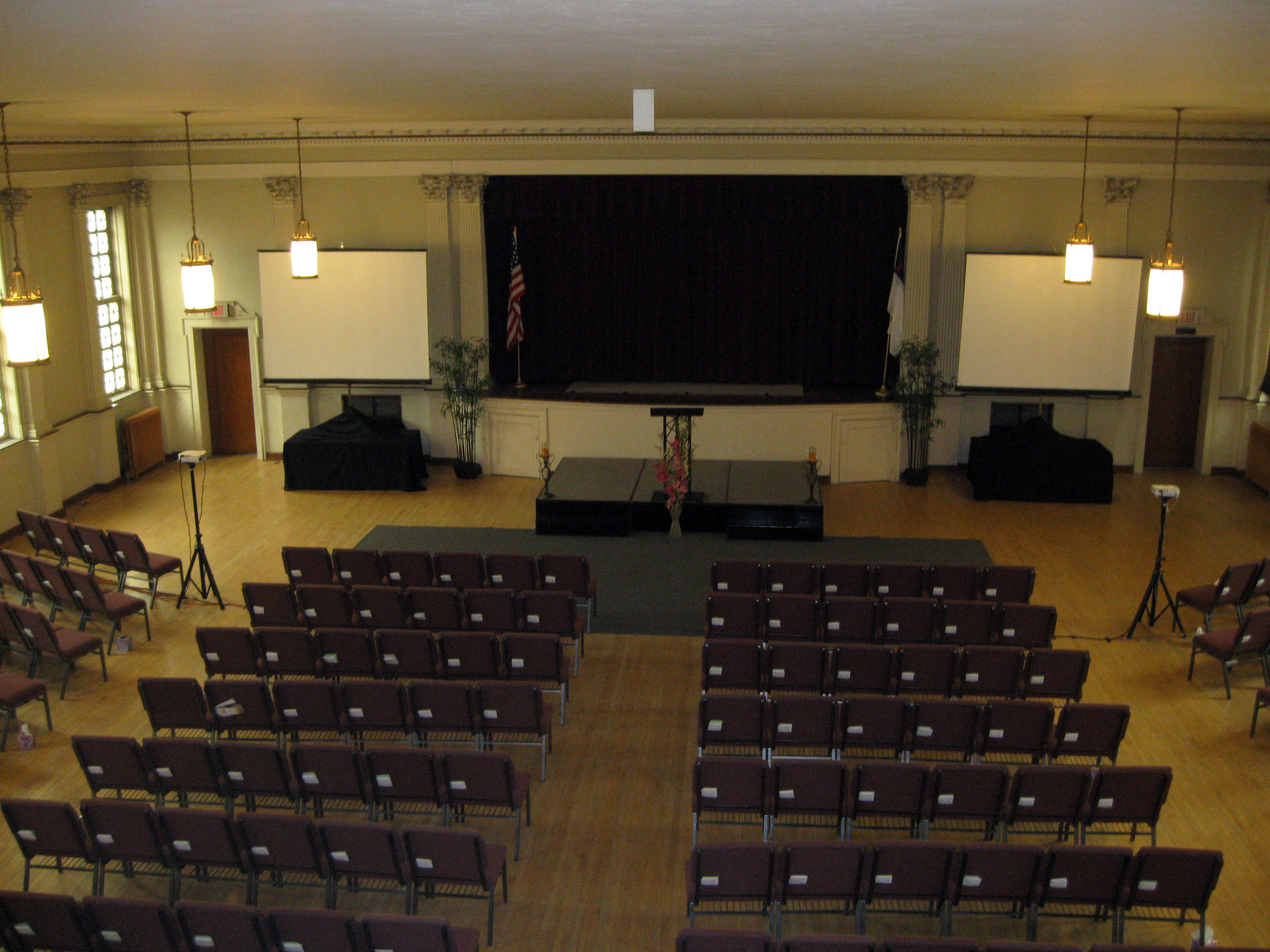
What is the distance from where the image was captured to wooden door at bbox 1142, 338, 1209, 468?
1733 cm

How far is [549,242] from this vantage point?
58.8 ft

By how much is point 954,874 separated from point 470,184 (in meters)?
12.8

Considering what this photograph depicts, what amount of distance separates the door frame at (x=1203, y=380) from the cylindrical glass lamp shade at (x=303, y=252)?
11.3m

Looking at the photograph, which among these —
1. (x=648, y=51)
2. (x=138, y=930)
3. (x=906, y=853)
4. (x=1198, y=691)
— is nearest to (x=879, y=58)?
(x=648, y=51)

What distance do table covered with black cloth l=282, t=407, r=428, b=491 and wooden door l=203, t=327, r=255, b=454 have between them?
219 centimetres

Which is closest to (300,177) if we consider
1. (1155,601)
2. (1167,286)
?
(1167,286)

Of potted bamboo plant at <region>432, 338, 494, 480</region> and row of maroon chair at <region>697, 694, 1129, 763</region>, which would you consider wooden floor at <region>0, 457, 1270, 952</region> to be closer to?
potted bamboo plant at <region>432, 338, 494, 480</region>

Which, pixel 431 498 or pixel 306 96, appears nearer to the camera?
pixel 306 96

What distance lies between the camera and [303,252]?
13.6 m

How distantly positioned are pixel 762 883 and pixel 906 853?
82 cm

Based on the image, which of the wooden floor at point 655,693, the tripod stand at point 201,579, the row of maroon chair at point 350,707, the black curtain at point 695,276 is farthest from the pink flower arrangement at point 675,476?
the row of maroon chair at point 350,707

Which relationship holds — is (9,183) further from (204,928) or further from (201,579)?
(204,928)

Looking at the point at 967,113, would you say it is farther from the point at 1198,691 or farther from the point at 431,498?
the point at 431,498

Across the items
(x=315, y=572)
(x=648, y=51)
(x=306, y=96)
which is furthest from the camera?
(x=315, y=572)
